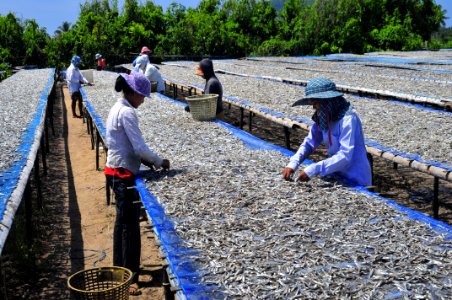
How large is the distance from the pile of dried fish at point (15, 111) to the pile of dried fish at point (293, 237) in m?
2.14

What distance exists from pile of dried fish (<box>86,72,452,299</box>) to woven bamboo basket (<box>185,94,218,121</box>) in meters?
2.17

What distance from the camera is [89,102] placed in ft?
30.0

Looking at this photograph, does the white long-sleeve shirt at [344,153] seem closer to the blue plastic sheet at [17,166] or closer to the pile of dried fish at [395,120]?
the pile of dried fish at [395,120]

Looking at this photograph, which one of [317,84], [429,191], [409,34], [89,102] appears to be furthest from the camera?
[409,34]

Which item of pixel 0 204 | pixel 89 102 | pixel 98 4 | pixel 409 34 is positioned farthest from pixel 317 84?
pixel 98 4

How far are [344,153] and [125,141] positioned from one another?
1581 millimetres

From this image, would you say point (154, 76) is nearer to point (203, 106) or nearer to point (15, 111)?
point (15, 111)

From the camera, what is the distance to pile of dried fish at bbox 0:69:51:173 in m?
5.32

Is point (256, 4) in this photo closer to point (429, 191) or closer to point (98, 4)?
point (98, 4)

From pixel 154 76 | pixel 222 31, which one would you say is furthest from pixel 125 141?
pixel 222 31

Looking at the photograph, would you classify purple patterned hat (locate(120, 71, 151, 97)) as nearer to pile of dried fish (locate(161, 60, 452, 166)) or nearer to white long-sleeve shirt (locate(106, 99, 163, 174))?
white long-sleeve shirt (locate(106, 99, 163, 174))

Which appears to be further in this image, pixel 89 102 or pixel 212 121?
pixel 89 102

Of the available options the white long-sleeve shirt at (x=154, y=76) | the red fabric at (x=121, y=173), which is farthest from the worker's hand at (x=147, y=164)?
the white long-sleeve shirt at (x=154, y=76)

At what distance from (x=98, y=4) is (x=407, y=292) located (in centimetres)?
2942
